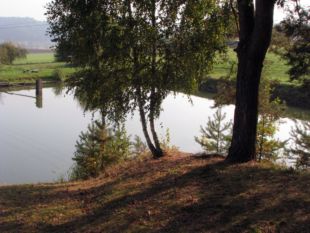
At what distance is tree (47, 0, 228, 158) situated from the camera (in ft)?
44.5

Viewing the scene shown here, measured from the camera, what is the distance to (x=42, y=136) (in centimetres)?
3089

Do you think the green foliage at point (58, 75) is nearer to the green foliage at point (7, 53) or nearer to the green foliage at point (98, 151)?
the green foliage at point (7, 53)

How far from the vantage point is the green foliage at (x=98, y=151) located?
1822 cm

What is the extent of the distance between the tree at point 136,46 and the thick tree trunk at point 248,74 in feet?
7.64

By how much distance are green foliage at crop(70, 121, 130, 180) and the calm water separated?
3.35 feet

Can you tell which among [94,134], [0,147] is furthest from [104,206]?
[0,147]

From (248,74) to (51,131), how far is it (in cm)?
2353

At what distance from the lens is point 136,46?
14.0 metres

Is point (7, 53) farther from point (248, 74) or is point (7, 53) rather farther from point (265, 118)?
point (248, 74)

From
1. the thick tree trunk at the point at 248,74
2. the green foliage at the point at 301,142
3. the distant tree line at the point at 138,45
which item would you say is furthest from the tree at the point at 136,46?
the green foliage at the point at 301,142

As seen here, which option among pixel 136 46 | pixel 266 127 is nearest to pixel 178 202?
pixel 136 46

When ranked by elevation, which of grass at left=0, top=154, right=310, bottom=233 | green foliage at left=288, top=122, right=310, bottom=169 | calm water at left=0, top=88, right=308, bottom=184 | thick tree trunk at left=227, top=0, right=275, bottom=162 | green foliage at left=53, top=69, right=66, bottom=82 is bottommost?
calm water at left=0, top=88, right=308, bottom=184

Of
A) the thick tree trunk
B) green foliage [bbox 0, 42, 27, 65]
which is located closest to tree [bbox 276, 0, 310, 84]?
the thick tree trunk

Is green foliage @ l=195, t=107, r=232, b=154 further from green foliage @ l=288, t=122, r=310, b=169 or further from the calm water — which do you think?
green foliage @ l=288, t=122, r=310, b=169
